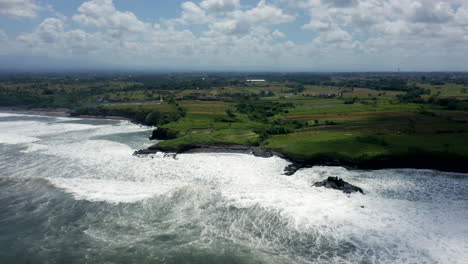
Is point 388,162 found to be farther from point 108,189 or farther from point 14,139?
point 14,139

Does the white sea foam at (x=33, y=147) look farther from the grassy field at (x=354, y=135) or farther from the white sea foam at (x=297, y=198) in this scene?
the grassy field at (x=354, y=135)

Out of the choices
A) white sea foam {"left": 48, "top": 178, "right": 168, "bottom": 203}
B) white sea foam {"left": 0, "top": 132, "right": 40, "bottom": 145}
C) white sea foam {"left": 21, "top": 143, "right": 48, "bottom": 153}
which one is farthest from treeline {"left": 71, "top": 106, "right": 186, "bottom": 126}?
white sea foam {"left": 48, "top": 178, "right": 168, "bottom": 203}

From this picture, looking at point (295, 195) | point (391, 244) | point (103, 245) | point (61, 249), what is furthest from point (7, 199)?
point (391, 244)

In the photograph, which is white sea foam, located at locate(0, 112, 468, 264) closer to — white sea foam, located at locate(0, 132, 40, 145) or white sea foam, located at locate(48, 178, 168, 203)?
white sea foam, located at locate(48, 178, 168, 203)

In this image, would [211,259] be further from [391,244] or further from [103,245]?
[391,244]

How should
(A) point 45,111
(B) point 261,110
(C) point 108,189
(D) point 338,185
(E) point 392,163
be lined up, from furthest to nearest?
(A) point 45,111 → (B) point 261,110 → (E) point 392,163 → (C) point 108,189 → (D) point 338,185

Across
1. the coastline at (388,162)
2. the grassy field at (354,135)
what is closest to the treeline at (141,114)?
the grassy field at (354,135)

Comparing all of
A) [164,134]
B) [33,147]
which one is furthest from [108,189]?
[33,147]

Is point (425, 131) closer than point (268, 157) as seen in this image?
No
